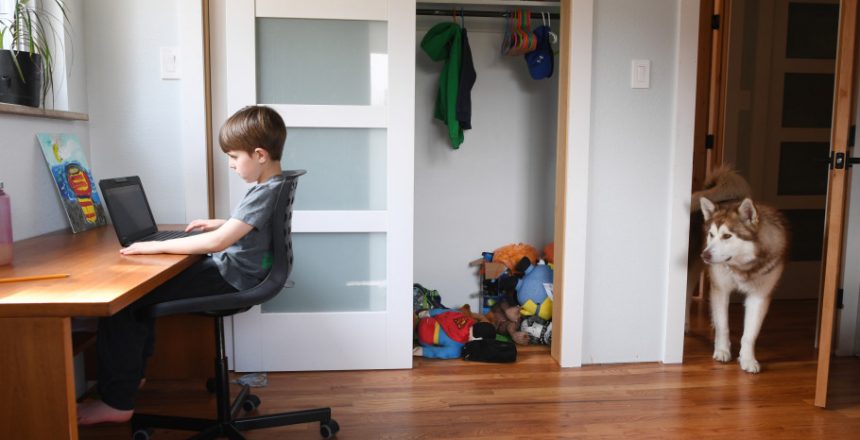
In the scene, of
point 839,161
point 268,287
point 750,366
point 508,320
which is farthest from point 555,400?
point 839,161

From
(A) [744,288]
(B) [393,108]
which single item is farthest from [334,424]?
(A) [744,288]

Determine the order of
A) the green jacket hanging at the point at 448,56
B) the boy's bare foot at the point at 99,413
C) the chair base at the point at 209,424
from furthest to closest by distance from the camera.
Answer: the green jacket hanging at the point at 448,56 < the chair base at the point at 209,424 < the boy's bare foot at the point at 99,413

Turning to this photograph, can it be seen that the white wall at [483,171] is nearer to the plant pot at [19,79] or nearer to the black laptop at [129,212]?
the black laptop at [129,212]

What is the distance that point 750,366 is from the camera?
2861 millimetres

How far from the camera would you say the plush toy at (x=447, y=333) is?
2967mm

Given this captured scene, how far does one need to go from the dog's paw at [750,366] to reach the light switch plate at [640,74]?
127 centimetres

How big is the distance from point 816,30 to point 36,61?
422 cm

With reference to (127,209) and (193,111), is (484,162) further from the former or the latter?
(127,209)

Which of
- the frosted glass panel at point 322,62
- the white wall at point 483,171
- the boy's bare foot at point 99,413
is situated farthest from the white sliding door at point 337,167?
the boy's bare foot at point 99,413

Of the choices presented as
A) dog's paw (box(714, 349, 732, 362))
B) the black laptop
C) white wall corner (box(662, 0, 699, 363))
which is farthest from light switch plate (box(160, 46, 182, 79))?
dog's paw (box(714, 349, 732, 362))

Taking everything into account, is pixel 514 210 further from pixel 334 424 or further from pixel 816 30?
pixel 816 30

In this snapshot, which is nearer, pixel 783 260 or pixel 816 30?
pixel 783 260

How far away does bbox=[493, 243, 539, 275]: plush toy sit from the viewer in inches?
141

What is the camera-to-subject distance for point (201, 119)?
255 cm
